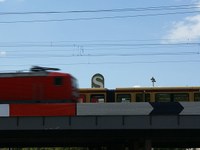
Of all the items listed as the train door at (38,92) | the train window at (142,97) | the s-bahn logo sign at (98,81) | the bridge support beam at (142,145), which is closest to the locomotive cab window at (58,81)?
the train door at (38,92)

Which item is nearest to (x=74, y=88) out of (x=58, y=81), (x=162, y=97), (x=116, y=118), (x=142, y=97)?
(x=58, y=81)

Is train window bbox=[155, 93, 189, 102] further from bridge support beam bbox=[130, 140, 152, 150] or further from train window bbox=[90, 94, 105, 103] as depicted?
train window bbox=[90, 94, 105, 103]

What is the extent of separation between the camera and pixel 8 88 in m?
32.7

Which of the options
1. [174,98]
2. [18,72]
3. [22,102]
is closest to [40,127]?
[22,102]

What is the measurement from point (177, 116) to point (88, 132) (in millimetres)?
7188

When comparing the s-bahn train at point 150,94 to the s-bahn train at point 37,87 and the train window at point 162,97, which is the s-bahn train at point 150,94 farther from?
the s-bahn train at point 37,87

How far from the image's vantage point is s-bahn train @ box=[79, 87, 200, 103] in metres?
36.6

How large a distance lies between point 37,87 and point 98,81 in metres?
21.9

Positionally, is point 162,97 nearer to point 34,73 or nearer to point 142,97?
point 142,97

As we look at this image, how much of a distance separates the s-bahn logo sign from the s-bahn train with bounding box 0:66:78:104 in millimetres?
20087

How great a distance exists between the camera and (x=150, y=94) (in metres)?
36.9

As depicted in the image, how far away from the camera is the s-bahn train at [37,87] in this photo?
31.9 meters

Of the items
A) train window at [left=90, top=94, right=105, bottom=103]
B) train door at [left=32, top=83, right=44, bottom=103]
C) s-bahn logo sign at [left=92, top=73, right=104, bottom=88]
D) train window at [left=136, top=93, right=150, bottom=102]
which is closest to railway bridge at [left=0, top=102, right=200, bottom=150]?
train door at [left=32, top=83, right=44, bottom=103]

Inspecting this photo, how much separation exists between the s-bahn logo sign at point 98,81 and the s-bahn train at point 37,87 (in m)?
20.1
